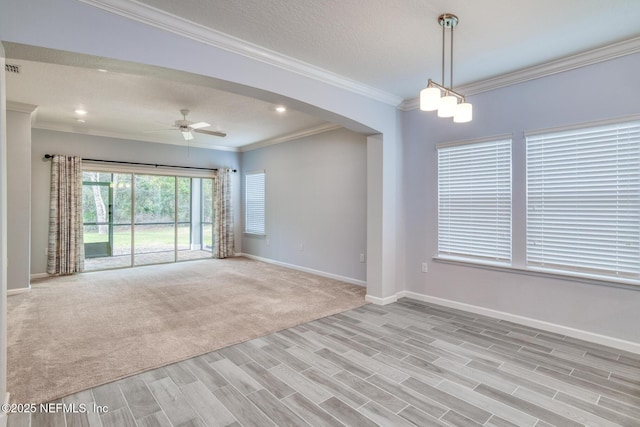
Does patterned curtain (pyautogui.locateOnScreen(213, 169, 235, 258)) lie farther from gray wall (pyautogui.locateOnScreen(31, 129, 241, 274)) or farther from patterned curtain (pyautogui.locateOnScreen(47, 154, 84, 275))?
patterned curtain (pyautogui.locateOnScreen(47, 154, 84, 275))

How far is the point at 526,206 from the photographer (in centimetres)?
357

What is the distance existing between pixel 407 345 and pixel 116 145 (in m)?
6.81

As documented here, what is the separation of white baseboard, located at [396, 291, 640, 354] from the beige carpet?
969 mm

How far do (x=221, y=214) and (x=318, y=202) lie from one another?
3073mm

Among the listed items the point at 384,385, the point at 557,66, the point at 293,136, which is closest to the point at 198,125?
the point at 293,136

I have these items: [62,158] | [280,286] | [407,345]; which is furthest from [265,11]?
[62,158]

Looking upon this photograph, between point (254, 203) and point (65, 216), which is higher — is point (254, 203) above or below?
above

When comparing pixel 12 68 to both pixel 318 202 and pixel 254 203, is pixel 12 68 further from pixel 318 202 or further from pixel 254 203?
pixel 254 203

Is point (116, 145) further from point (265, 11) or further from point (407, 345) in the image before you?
point (407, 345)

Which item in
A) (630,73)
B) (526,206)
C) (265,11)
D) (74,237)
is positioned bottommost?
(74,237)

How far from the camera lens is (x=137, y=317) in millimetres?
3910

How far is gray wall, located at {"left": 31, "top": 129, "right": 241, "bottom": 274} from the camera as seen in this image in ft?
19.5

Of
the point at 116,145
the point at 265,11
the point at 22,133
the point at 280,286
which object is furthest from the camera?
the point at 116,145

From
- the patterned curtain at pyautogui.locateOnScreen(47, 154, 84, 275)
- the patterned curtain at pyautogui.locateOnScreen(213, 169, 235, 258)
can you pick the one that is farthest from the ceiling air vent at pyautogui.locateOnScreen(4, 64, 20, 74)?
the patterned curtain at pyautogui.locateOnScreen(213, 169, 235, 258)
